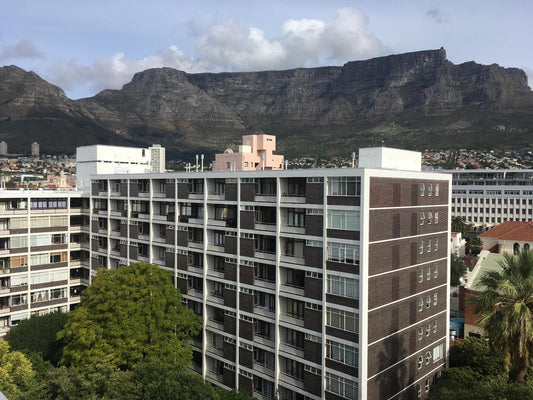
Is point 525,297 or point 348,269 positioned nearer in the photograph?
point 525,297

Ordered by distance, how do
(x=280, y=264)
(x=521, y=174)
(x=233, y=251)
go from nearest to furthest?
(x=280, y=264) → (x=233, y=251) → (x=521, y=174)

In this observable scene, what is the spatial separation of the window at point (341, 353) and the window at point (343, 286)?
3723 millimetres

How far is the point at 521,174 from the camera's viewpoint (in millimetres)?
135625

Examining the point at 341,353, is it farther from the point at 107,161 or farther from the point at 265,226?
the point at 107,161

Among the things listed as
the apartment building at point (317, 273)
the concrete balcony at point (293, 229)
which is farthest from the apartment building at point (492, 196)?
the concrete balcony at point (293, 229)

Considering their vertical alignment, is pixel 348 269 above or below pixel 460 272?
above

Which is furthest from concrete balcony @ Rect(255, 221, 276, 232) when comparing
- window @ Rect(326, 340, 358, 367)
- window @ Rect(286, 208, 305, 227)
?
window @ Rect(326, 340, 358, 367)

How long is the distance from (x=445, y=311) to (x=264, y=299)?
1804 centimetres

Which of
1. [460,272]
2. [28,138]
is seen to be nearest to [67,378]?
[460,272]

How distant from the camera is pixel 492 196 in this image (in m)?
141

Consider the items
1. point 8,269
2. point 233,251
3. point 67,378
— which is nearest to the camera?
point 67,378

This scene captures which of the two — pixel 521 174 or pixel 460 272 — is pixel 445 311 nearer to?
pixel 460 272

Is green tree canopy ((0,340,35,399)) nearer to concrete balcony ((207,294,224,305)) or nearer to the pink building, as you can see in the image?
concrete balcony ((207,294,224,305))

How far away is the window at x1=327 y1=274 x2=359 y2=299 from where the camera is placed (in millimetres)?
32031
